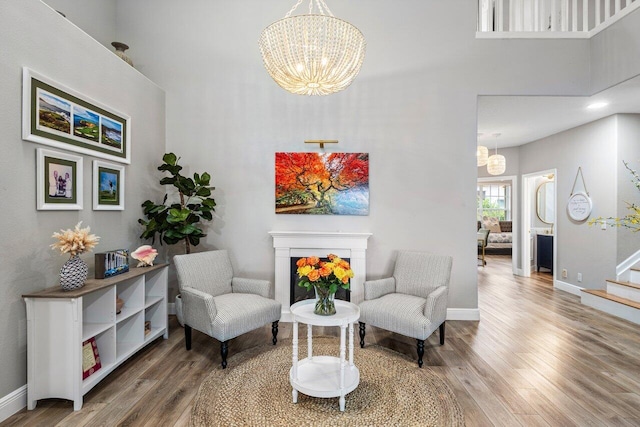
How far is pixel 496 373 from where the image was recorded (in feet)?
8.56

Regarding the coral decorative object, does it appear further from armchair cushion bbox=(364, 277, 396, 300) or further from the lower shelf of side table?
armchair cushion bbox=(364, 277, 396, 300)

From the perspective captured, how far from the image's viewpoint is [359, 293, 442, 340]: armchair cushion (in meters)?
2.71

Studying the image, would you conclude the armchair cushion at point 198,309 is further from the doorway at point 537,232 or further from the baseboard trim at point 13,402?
the doorway at point 537,232

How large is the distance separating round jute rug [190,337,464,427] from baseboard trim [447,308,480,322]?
129 cm

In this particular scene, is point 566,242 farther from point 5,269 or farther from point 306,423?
point 5,269

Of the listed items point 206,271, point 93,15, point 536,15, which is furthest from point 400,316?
point 93,15

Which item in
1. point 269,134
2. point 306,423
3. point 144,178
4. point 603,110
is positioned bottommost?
point 306,423

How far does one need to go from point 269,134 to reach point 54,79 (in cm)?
205

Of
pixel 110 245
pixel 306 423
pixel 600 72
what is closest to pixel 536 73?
pixel 600 72

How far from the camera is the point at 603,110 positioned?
434cm

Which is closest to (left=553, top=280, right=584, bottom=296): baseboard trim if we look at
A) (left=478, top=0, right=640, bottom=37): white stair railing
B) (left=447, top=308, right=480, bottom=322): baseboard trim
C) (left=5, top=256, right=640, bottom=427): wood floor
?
(left=5, top=256, right=640, bottom=427): wood floor

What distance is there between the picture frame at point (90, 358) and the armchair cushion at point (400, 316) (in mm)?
2147

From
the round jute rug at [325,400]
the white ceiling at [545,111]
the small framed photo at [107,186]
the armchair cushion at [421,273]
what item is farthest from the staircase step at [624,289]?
the small framed photo at [107,186]

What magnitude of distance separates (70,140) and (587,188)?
6.54m
